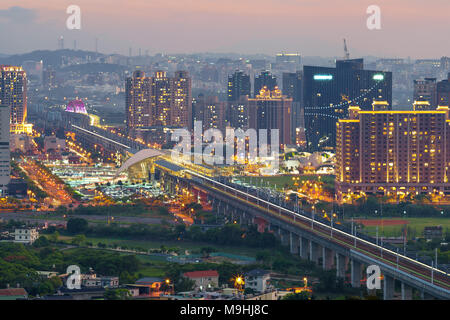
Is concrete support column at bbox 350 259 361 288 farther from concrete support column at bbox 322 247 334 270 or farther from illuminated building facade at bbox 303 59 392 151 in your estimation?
illuminated building facade at bbox 303 59 392 151

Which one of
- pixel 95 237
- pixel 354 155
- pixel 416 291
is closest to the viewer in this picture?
pixel 416 291

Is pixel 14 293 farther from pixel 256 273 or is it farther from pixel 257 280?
pixel 256 273

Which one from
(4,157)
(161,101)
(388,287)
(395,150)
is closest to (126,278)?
(388,287)

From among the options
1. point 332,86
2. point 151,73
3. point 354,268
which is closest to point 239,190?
point 354,268

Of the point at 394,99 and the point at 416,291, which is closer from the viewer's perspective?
the point at 416,291

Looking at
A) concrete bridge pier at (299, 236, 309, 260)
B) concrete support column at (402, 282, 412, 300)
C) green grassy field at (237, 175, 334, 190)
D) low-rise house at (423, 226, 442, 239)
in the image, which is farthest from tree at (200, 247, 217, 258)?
green grassy field at (237, 175, 334, 190)

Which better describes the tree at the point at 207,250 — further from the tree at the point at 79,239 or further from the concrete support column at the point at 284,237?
the tree at the point at 79,239

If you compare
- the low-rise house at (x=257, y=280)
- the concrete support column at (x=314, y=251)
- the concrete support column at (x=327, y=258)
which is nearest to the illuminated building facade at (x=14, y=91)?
the concrete support column at (x=314, y=251)

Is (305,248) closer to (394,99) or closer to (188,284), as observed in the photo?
(188,284)
